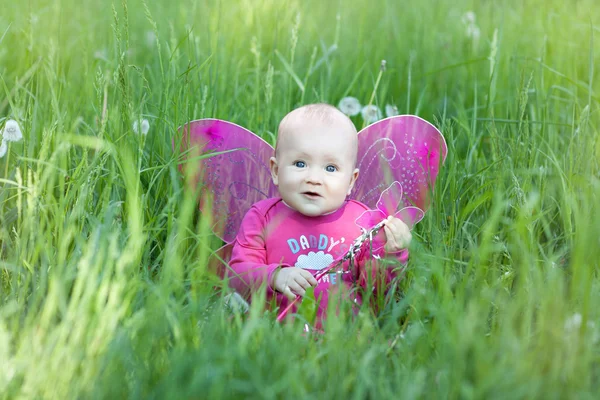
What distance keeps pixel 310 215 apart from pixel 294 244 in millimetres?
100

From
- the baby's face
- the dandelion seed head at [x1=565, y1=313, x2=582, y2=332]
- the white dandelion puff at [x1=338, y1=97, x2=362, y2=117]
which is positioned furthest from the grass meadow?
the baby's face

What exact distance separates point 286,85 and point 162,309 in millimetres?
1735

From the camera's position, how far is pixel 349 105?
10.1 feet

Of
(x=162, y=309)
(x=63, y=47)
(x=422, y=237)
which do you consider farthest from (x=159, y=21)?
(x=162, y=309)

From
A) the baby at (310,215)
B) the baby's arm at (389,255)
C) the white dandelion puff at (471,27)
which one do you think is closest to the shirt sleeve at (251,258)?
the baby at (310,215)

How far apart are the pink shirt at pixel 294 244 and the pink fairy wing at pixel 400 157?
0.88 feet

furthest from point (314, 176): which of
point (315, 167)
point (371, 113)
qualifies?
point (371, 113)

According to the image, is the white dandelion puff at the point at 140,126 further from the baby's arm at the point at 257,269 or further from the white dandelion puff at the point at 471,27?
the white dandelion puff at the point at 471,27

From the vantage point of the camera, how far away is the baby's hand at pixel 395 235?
225cm

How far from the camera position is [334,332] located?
5.72 ft

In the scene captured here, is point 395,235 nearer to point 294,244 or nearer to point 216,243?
point 294,244

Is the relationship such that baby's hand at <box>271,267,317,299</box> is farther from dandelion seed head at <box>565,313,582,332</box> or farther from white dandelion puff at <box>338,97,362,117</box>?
white dandelion puff at <box>338,97,362,117</box>

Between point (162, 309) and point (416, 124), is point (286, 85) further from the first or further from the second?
point (162, 309)

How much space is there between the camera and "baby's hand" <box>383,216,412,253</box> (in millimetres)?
2252
